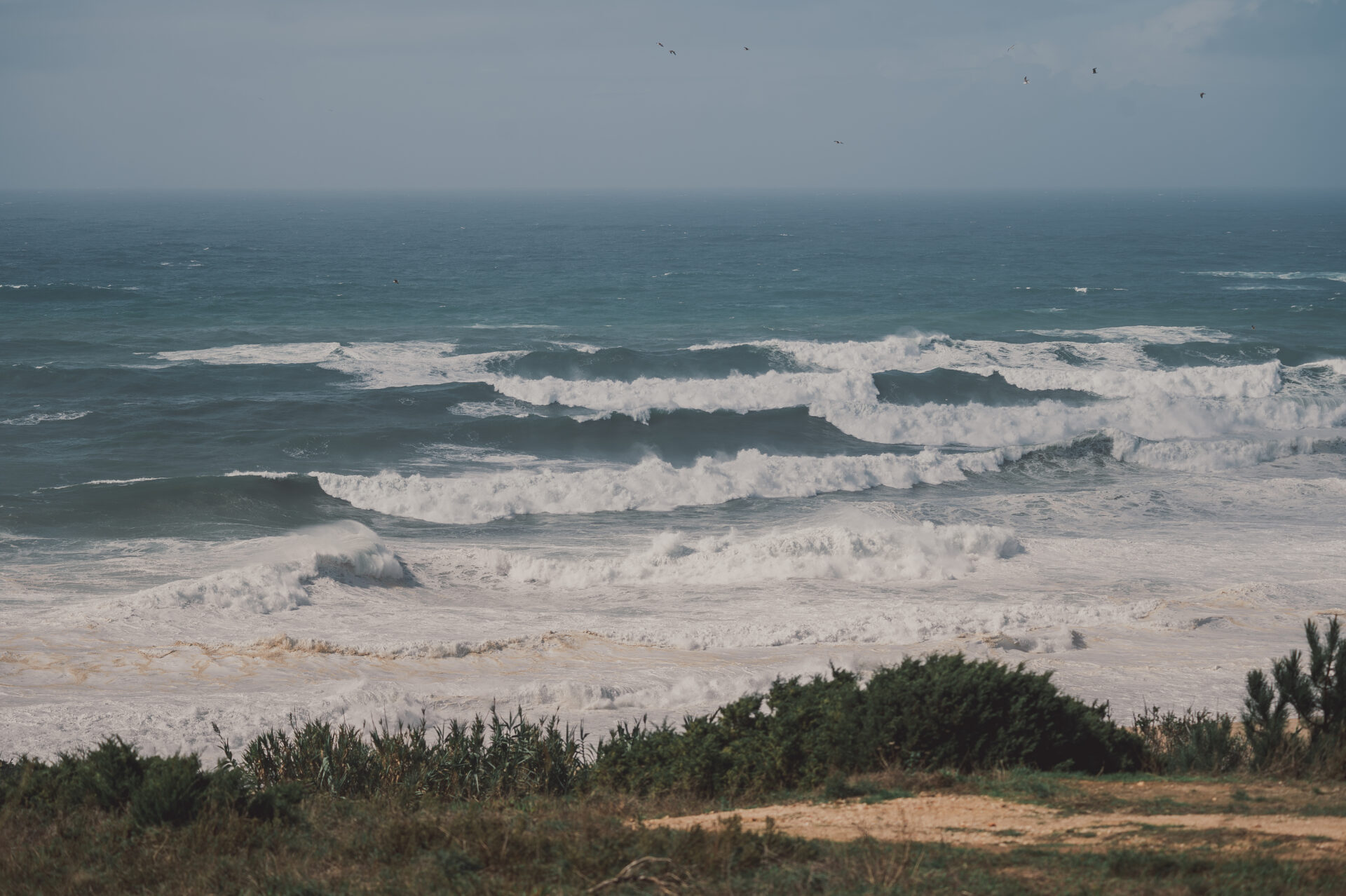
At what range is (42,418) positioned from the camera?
2733 cm

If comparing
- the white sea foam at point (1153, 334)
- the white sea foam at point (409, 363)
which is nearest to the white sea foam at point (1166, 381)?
the white sea foam at point (1153, 334)

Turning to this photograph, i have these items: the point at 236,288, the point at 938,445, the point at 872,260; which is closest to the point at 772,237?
the point at 872,260

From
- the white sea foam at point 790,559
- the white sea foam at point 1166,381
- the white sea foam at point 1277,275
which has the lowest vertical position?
the white sea foam at point 790,559

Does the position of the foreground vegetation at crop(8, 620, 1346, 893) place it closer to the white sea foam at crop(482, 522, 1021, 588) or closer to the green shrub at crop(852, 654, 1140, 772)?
the green shrub at crop(852, 654, 1140, 772)

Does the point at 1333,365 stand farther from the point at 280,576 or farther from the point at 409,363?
the point at 280,576

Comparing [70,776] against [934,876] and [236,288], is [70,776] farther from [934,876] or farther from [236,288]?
[236,288]

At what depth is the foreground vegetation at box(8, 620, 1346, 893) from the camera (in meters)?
5.48

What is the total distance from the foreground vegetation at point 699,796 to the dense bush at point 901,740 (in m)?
0.02

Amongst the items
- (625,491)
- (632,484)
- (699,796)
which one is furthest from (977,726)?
(632,484)

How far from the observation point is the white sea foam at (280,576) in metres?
15.1

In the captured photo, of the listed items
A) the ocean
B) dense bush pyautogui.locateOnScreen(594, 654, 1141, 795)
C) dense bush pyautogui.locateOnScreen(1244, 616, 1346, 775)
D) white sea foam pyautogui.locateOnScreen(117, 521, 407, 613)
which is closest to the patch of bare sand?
dense bush pyautogui.locateOnScreen(594, 654, 1141, 795)

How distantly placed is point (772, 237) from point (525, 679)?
85000 mm

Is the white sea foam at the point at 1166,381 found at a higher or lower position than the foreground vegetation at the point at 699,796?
higher

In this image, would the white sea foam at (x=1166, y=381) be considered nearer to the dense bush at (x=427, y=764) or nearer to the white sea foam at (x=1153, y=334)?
the white sea foam at (x=1153, y=334)
